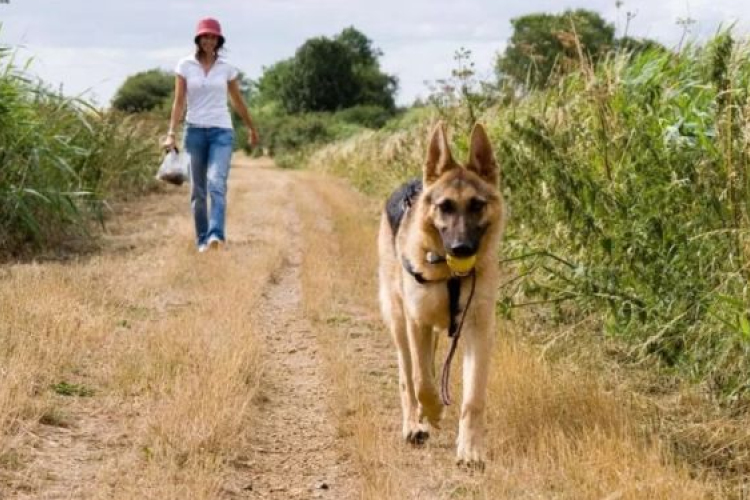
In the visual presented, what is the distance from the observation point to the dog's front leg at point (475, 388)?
14.6 feet

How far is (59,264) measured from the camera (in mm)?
9016

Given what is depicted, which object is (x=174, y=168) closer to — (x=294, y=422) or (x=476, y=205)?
(x=294, y=422)

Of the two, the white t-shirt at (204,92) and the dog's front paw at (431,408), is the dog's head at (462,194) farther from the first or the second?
the white t-shirt at (204,92)

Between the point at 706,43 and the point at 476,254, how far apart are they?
3.40 meters

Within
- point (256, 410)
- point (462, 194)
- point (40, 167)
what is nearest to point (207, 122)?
point (40, 167)

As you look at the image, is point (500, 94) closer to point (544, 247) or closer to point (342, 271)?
point (342, 271)

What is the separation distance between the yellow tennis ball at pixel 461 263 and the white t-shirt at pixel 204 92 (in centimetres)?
655

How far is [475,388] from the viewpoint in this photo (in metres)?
4.56

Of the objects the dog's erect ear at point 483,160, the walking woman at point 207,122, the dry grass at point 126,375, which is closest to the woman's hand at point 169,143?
the walking woman at point 207,122

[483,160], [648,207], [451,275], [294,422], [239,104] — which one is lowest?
[294,422]

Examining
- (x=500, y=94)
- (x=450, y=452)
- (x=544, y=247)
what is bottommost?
(x=450, y=452)

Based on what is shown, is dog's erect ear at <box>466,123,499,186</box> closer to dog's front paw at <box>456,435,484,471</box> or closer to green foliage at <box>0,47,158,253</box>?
dog's front paw at <box>456,435,484,471</box>

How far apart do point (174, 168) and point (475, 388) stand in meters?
6.98

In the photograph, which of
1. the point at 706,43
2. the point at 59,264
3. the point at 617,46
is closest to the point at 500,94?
the point at 617,46
